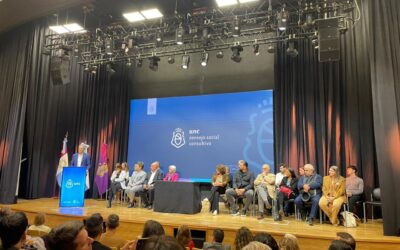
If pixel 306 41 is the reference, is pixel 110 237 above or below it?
below

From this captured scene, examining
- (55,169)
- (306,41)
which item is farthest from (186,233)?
(55,169)

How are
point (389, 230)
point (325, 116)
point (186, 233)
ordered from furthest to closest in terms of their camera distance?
point (325, 116), point (389, 230), point (186, 233)

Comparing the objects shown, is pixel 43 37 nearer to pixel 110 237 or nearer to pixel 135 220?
pixel 135 220

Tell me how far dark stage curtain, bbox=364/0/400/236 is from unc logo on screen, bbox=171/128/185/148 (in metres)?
4.81

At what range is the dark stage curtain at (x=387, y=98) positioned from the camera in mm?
4594

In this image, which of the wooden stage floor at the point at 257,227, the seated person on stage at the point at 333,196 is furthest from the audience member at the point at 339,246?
the seated person on stage at the point at 333,196

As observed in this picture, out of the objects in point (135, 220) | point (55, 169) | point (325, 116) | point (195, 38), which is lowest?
point (135, 220)

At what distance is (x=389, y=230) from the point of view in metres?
4.52

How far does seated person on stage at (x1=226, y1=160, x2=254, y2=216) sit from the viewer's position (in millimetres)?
6199

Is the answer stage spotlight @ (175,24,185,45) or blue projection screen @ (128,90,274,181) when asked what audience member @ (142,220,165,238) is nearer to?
stage spotlight @ (175,24,185,45)

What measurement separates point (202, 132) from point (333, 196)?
12.3 feet

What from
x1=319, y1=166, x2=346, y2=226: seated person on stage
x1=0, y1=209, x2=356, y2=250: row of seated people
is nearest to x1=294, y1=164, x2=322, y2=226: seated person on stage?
x1=319, y1=166, x2=346, y2=226: seated person on stage

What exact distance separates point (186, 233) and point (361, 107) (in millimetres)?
5198

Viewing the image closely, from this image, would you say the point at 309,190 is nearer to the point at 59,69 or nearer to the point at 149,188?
the point at 149,188
